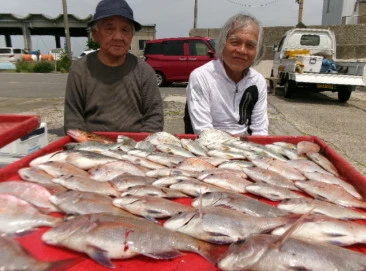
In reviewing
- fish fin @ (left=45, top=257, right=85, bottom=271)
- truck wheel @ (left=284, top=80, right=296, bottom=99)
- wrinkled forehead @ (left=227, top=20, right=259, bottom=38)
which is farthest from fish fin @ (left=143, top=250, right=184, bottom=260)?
truck wheel @ (left=284, top=80, right=296, bottom=99)

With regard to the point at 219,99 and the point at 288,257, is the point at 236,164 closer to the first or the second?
the point at 288,257

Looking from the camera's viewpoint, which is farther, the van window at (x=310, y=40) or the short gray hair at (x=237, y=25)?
the van window at (x=310, y=40)

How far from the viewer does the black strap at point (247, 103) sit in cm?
339

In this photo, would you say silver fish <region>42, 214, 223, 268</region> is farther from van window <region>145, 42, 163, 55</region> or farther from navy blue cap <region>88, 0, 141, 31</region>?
van window <region>145, 42, 163, 55</region>

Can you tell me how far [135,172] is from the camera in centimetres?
207

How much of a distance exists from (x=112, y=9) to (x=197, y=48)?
12.2m

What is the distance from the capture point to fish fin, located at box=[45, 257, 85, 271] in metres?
1.16

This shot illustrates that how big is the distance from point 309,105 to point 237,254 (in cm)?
1059

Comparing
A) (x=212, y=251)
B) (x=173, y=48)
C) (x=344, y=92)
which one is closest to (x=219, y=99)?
(x=212, y=251)

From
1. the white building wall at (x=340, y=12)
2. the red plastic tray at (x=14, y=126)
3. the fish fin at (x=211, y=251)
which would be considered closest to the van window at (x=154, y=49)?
the red plastic tray at (x=14, y=126)

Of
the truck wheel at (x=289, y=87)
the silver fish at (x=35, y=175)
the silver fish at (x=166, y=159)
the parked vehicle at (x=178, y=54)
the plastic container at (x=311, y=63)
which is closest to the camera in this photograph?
the silver fish at (x=35, y=175)

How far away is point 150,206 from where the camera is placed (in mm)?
1557

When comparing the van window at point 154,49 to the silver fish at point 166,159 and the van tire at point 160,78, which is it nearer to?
the van tire at point 160,78

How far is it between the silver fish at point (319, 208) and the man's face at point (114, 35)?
2.07m
